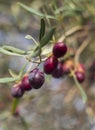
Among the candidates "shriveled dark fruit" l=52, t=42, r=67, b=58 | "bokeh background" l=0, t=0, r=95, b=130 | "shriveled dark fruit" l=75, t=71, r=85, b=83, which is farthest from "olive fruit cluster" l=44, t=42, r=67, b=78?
"bokeh background" l=0, t=0, r=95, b=130

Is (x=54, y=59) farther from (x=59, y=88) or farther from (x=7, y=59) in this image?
(x=7, y=59)

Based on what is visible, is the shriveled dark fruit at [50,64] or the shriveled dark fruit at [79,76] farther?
the shriveled dark fruit at [79,76]

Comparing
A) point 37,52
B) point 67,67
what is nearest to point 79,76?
point 67,67

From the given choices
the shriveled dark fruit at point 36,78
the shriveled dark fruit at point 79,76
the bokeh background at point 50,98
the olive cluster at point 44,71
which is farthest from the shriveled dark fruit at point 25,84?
the bokeh background at point 50,98

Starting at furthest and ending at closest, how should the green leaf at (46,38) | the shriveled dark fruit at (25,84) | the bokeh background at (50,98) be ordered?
the bokeh background at (50,98), the shriveled dark fruit at (25,84), the green leaf at (46,38)

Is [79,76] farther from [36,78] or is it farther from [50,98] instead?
[50,98]

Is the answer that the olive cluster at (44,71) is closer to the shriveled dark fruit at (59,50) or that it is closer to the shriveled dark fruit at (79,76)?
the shriveled dark fruit at (59,50)

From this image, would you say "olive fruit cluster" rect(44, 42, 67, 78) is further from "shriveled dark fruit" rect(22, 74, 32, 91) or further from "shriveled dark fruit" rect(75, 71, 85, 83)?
"shriveled dark fruit" rect(75, 71, 85, 83)

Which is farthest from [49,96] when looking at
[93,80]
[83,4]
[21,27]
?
[83,4]
